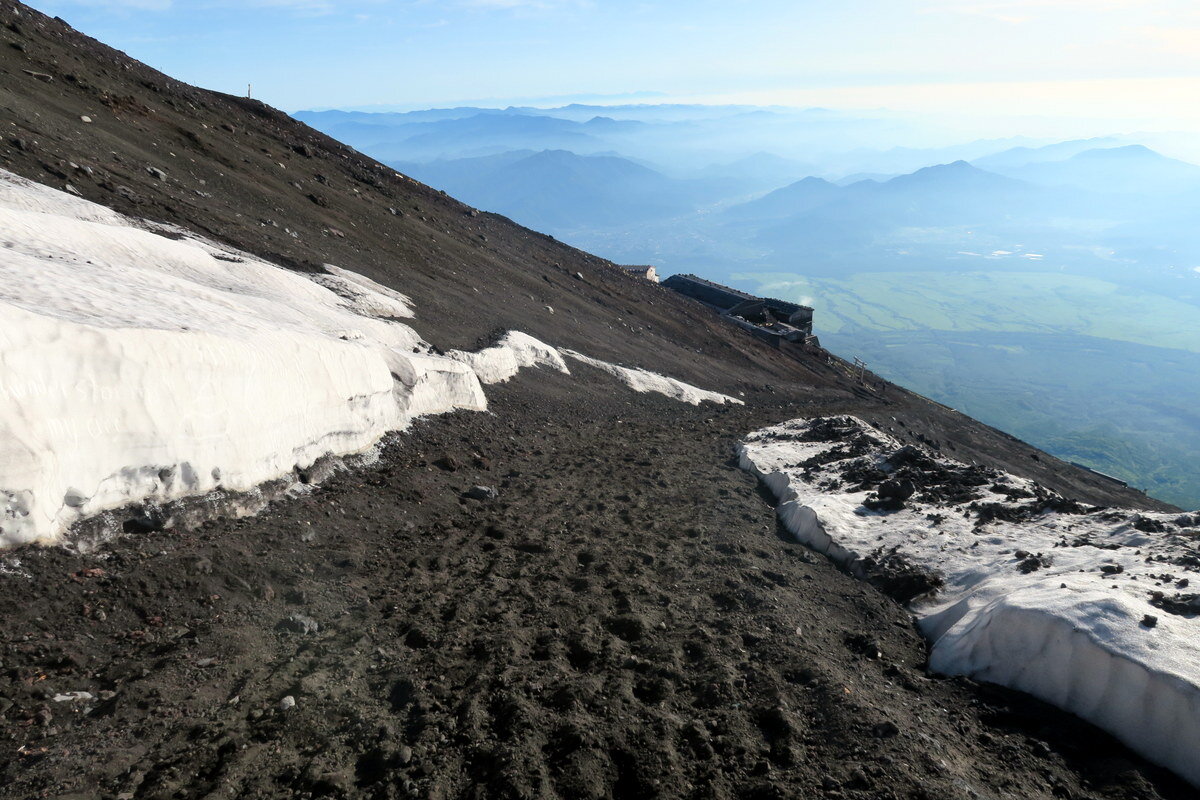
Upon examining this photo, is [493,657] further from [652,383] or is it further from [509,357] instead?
[652,383]

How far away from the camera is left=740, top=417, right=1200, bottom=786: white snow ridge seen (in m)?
4.95

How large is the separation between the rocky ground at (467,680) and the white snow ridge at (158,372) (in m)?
0.55

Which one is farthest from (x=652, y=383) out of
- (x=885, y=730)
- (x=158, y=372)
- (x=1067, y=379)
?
(x=1067, y=379)

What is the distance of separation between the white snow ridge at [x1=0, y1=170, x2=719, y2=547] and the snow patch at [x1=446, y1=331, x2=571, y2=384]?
1621mm

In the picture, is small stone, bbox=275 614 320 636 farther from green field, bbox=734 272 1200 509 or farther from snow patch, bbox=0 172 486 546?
green field, bbox=734 272 1200 509

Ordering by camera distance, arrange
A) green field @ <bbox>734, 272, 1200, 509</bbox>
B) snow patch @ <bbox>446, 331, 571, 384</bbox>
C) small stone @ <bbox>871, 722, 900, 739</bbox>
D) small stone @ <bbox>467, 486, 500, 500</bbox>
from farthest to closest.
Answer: green field @ <bbox>734, 272, 1200, 509</bbox>
snow patch @ <bbox>446, 331, 571, 384</bbox>
small stone @ <bbox>467, 486, 500, 500</bbox>
small stone @ <bbox>871, 722, 900, 739</bbox>

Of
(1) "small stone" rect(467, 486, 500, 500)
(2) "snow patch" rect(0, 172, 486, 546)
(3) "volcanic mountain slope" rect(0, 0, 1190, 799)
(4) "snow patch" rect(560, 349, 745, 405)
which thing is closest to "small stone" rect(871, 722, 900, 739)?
(3) "volcanic mountain slope" rect(0, 0, 1190, 799)

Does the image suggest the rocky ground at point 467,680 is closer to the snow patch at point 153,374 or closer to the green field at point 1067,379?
the snow patch at point 153,374

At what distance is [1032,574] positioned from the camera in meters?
7.14

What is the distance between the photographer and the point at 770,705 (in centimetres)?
506

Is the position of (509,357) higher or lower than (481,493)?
higher

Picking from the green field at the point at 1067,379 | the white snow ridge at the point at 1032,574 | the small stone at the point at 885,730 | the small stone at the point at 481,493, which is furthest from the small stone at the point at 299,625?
the green field at the point at 1067,379

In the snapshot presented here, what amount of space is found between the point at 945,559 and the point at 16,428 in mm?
9282

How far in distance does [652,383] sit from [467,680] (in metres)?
13.9
